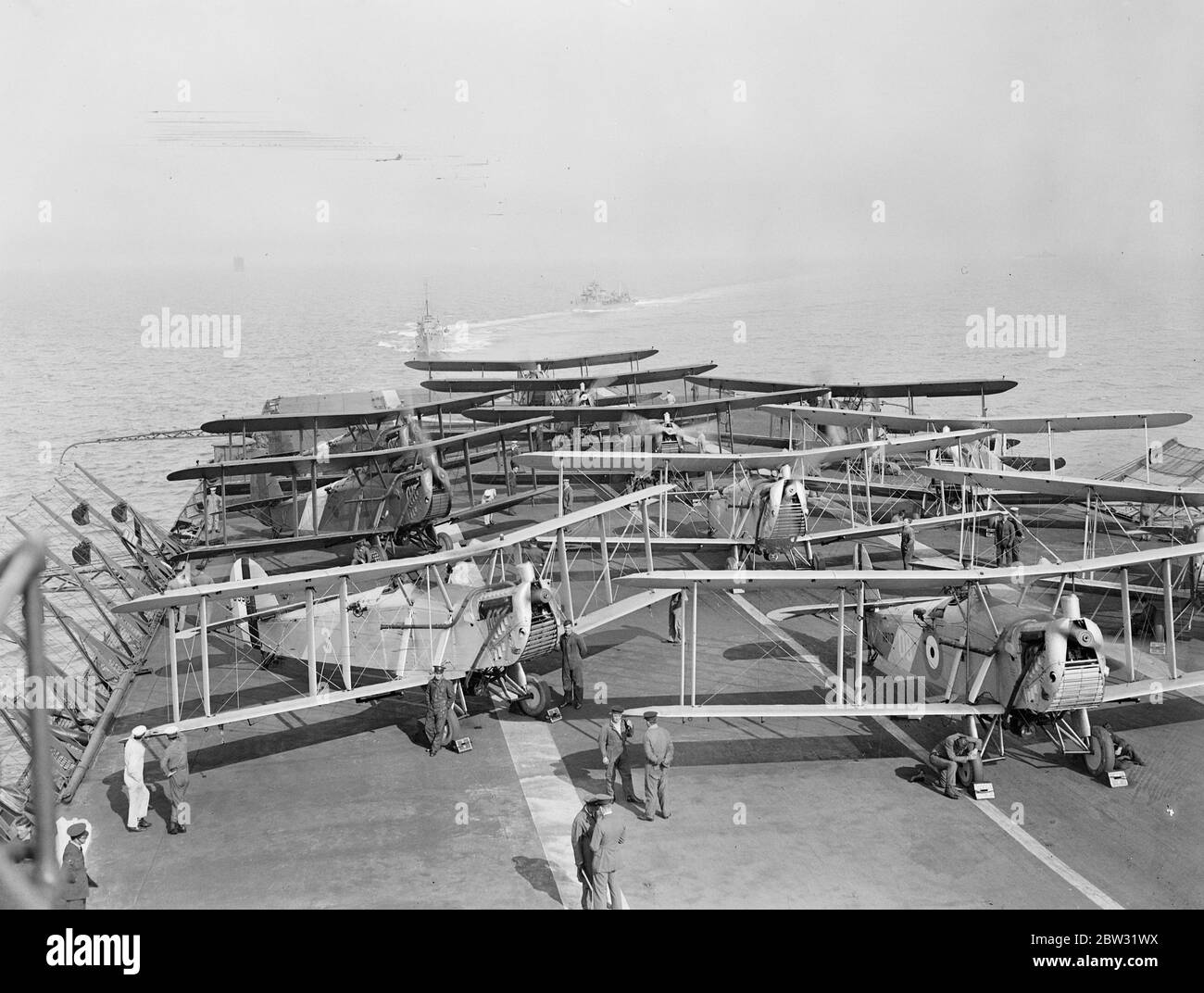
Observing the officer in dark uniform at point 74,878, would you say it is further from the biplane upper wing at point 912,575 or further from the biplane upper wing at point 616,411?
the biplane upper wing at point 616,411

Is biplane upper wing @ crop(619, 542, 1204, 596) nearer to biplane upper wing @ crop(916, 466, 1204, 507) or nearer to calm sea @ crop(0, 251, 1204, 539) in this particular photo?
biplane upper wing @ crop(916, 466, 1204, 507)

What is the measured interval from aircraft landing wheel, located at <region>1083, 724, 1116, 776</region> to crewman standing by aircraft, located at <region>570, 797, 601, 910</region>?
604 cm

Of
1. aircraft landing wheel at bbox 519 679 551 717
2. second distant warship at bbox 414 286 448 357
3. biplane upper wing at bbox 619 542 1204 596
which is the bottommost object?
aircraft landing wheel at bbox 519 679 551 717

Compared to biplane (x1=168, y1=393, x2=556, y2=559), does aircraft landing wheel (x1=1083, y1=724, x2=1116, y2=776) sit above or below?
below

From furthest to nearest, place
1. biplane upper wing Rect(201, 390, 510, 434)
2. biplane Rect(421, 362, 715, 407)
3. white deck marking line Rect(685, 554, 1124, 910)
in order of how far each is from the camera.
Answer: biplane Rect(421, 362, 715, 407) < biplane upper wing Rect(201, 390, 510, 434) < white deck marking line Rect(685, 554, 1124, 910)

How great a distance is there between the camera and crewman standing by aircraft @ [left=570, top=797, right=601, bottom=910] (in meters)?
8.75

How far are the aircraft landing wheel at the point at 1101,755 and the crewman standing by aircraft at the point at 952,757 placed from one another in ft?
4.26

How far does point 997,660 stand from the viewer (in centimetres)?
1172

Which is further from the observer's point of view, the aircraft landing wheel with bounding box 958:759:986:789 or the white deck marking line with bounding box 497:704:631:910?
the aircraft landing wheel with bounding box 958:759:986:789

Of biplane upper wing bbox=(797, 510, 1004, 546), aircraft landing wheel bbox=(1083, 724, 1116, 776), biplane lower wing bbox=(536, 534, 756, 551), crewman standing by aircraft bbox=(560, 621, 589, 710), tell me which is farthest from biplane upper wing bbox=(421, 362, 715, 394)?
aircraft landing wheel bbox=(1083, 724, 1116, 776)

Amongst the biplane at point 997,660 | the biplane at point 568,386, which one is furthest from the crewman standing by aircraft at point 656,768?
the biplane at point 568,386
